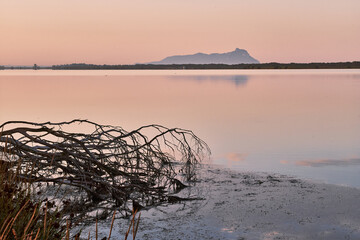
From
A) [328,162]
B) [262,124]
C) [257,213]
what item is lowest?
[262,124]

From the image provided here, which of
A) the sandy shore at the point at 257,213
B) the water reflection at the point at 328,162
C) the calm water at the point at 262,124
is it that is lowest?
the calm water at the point at 262,124

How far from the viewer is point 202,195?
700 cm

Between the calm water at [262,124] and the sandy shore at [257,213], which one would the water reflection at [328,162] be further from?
the sandy shore at [257,213]

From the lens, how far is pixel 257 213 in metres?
6.02

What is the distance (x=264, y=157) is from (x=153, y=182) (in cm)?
345

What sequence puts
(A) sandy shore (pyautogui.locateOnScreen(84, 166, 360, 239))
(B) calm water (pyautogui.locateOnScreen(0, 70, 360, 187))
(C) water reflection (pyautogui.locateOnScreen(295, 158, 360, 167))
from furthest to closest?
(B) calm water (pyautogui.locateOnScreen(0, 70, 360, 187)) → (C) water reflection (pyautogui.locateOnScreen(295, 158, 360, 167)) → (A) sandy shore (pyautogui.locateOnScreen(84, 166, 360, 239))

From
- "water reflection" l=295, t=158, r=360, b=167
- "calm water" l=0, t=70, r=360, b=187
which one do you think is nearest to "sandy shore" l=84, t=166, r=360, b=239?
"calm water" l=0, t=70, r=360, b=187

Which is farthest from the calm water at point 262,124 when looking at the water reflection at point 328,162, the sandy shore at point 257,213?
the sandy shore at point 257,213

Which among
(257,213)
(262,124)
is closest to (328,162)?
(257,213)

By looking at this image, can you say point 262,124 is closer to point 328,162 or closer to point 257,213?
point 328,162

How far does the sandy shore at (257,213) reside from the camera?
534 centimetres

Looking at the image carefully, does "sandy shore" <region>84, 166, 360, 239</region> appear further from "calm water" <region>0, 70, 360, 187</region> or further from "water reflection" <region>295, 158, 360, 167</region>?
"water reflection" <region>295, 158, 360, 167</region>

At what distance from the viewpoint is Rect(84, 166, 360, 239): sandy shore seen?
5344mm

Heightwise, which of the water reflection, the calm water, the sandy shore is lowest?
the calm water
